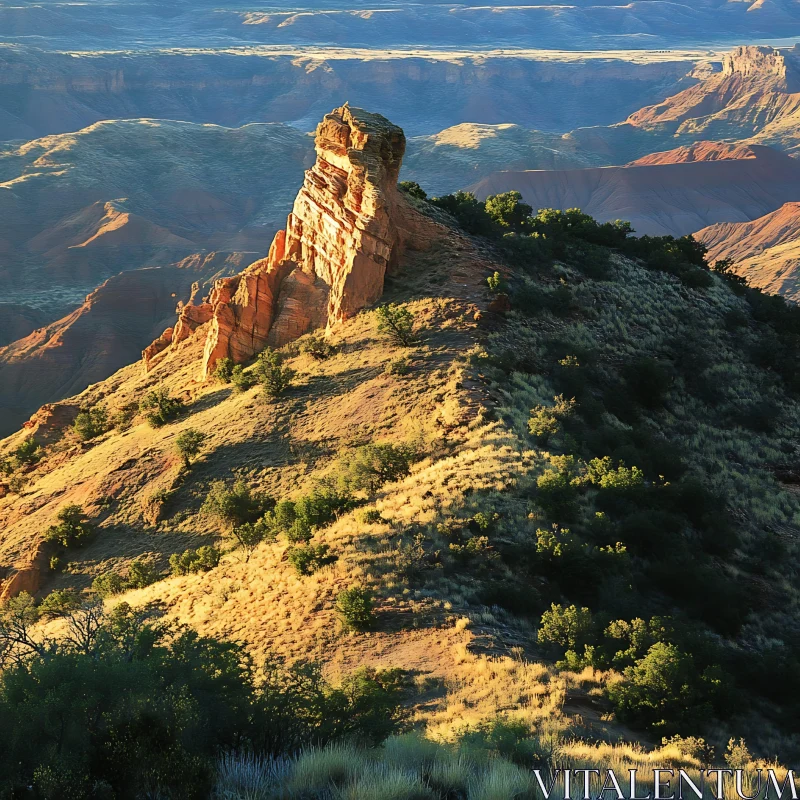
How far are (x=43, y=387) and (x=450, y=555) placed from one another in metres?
72.1

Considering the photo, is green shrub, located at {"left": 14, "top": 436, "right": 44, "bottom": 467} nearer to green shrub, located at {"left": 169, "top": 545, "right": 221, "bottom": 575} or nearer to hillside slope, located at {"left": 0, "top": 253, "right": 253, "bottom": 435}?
green shrub, located at {"left": 169, "top": 545, "right": 221, "bottom": 575}

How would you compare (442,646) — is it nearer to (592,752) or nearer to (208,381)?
(592,752)

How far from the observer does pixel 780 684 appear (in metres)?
17.2

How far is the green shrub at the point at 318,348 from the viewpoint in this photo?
3197 centimetres

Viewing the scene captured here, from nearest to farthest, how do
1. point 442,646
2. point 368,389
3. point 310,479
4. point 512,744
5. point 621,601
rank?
point 512,744 → point 442,646 → point 621,601 → point 310,479 → point 368,389

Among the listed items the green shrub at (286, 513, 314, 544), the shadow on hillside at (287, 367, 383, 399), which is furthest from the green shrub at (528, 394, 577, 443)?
the green shrub at (286, 513, 314, 544)

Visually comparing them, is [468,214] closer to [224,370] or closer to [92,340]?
[224,370]

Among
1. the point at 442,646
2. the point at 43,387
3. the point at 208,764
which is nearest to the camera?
the point at 208,764

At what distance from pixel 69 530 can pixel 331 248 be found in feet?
47.2

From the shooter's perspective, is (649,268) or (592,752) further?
(649,268)

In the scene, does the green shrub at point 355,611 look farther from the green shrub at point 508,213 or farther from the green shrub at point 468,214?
the green shrub at point 508,213

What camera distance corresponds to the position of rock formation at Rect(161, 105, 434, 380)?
33062 mm

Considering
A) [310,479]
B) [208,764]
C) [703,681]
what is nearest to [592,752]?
[703,681]

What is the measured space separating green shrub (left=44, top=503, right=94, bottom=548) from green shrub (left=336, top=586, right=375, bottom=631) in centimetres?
1352
